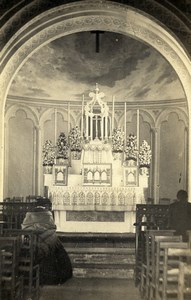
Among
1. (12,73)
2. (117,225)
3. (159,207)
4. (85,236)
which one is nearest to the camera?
(159,207)

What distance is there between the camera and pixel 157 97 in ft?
54.4

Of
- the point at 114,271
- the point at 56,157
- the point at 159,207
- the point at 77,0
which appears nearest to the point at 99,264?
the point at 114,271

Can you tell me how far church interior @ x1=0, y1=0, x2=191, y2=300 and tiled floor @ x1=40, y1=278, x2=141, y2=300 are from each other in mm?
31

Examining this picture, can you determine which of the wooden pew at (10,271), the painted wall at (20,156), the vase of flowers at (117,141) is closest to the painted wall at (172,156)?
the vase of flowers at (117,141)

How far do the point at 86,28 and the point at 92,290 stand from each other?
221 inches

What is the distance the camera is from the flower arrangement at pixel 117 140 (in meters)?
13.2

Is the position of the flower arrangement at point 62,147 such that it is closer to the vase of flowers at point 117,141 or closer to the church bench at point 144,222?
the vase of flowers at point 117,141

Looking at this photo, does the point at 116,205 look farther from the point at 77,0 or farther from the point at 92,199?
the point at 77,0

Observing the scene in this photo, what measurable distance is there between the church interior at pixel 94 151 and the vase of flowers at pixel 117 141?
0.04m

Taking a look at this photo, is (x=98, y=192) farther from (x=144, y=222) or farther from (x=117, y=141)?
(x=144, y=222)

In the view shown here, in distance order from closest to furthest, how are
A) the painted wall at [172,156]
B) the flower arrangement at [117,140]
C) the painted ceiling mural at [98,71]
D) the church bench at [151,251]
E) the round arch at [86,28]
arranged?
the church bench at [151,251] < the round arch at [86,28] < the flower arrangement at [117,140] < the painted ceiling mural at [98,71] < the painted wall at [172,156]

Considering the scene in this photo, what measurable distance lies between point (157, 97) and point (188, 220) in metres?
8.87

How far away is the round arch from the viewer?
408 inches

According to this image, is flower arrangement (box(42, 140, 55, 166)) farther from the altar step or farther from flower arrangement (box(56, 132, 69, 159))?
the altar step
